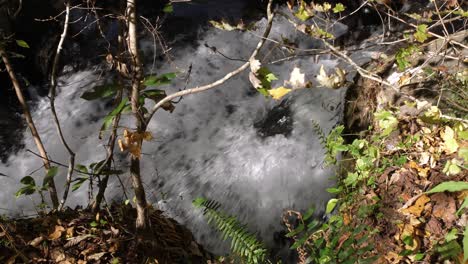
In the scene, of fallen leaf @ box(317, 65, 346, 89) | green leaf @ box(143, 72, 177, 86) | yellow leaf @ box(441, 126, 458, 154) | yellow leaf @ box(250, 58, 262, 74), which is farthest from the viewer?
yellow leaf @ box(441, 126, 458, 154)

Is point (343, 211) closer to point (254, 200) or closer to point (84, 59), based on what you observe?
point (254, 200)

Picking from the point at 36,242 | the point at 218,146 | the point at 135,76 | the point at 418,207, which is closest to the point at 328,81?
the point at 135,76

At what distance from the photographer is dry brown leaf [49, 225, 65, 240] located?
8.16 feet

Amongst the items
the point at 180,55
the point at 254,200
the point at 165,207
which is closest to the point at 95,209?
the point at 165,207

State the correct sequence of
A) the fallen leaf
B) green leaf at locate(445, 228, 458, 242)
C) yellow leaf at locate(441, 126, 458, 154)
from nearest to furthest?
the fallen leaf → green leaf at locate(445, 228, 458, 242) → yellow leaf at locate(441, 126, 458, 154)

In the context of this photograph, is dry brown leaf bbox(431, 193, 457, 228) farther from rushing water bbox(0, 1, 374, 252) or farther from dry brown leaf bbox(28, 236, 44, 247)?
dry brown leaf bbox(28, 236, 44, 247)

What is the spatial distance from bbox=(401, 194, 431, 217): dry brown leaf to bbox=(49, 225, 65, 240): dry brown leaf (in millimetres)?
2148

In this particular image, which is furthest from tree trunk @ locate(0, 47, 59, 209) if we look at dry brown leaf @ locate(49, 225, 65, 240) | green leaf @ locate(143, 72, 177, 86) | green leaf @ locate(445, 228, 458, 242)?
green leaf @ locate(445, 228, 458, 242)

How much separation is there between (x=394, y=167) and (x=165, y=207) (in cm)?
217

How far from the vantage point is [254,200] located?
3.82 meters

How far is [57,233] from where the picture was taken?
2.51m

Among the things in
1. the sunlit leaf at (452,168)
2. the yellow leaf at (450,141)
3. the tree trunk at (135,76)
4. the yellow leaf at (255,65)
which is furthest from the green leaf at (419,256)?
the tree trunk at (135,76)

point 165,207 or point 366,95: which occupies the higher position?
point 366,95

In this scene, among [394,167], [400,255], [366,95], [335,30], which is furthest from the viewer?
[335,30]
